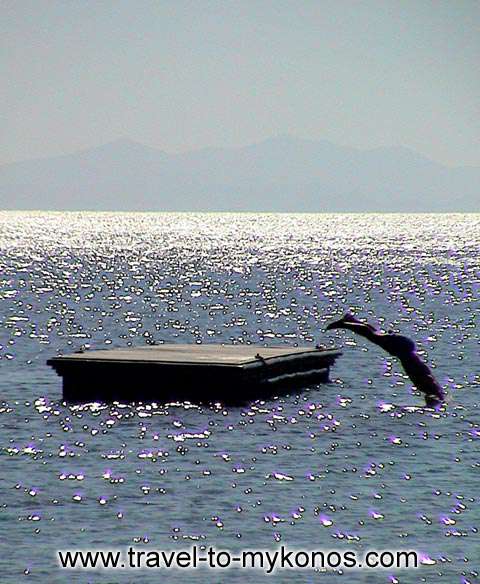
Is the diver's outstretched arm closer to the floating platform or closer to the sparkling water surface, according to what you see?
the sparkling water surface

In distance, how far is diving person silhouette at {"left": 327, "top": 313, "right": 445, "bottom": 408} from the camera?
158 feet

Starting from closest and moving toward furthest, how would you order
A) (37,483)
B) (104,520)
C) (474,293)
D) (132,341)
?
(104,520) < (37,483) < (132,341) < (474,293)

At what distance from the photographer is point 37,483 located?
3597cm

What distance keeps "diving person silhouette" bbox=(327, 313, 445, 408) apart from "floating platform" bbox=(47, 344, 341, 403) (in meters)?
3.39

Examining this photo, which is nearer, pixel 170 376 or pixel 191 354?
pixel 170 376

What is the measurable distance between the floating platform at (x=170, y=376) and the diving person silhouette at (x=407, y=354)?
3.39 metres

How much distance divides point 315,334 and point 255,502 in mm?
51977

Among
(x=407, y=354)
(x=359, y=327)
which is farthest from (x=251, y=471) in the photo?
(x=407, y=354)

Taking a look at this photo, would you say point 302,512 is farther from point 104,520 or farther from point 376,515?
point 104,520

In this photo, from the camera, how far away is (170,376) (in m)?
48.3

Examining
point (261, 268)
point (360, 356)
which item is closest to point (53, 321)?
point (360, 356)

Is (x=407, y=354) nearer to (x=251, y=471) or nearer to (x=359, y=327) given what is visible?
(x=359, y=327)

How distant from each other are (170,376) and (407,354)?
8.55 metres

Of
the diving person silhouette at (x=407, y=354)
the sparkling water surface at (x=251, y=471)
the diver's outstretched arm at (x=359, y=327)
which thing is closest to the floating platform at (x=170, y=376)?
the sparkling water surface at (x=251, y=471)
